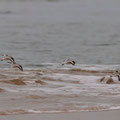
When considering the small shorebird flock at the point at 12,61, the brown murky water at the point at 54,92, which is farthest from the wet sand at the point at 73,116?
the small shorebird flock at the point at 12,61

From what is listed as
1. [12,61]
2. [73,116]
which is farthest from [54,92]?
[12,61]

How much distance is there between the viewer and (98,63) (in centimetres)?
1894

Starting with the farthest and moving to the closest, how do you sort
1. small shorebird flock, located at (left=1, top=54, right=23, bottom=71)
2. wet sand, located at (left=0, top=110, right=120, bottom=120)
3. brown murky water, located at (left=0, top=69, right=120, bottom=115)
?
small shorebird flock, located at (left=1, top=54, right=23, bottom=71) → brown murky water, located at (left=0, top=69, right=120, bottom=115) → wet sand, located at (left=0, top=110, right=120, bottom=120)

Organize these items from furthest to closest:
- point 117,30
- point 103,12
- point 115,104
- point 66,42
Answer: point 103,12
point 117,30
point 66,42
point 115,104

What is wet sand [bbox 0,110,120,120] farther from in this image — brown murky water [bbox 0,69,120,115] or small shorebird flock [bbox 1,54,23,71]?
small shorebird flock [bbox 1,54,23,71]

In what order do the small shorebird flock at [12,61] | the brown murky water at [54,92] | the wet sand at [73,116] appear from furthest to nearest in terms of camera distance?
the small shorebird flock at [12,61], the brown murky water at [54,92], the wet sand at [73,116]

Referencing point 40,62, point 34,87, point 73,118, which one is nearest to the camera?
point 73,118

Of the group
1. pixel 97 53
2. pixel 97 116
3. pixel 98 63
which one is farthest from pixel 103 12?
pixel 97 116

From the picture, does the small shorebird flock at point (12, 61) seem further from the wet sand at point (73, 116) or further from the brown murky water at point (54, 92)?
the wet sand at point (73, 116)

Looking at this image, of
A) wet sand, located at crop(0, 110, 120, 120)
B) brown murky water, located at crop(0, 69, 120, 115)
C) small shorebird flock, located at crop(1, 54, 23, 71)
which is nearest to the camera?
wet sand, located at crop(0, 110, 120, 120)

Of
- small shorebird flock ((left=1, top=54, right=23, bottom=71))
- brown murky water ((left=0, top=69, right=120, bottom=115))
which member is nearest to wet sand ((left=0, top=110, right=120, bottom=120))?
brown murky water ((left=0, top=69, right=120, bottom=115))

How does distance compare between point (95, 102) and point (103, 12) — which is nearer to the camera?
point (95, 102)

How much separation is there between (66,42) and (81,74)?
32.3 ft

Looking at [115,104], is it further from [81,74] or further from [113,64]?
[113,64]
